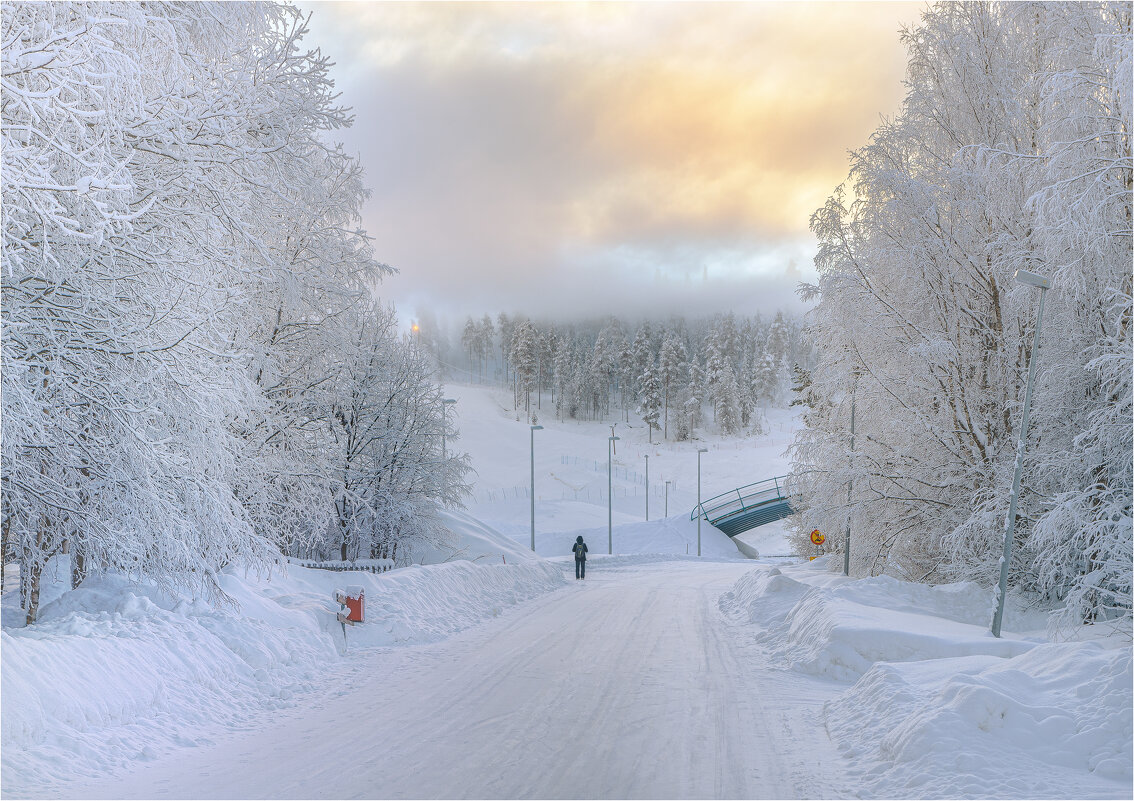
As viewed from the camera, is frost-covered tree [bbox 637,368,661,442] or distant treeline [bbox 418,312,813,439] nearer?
frost-covered tree [bbox 637,368,661,442]

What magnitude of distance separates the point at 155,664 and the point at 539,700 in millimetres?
4226

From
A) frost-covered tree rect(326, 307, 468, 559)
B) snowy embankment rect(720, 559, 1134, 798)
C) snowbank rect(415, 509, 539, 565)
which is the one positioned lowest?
snowbank rect(415, 509, 539, 565)

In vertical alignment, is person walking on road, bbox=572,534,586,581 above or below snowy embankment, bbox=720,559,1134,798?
below

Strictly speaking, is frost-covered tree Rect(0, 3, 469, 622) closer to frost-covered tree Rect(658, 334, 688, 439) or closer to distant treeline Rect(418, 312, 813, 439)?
distant treeline Rect(418, 312, 813, 439)

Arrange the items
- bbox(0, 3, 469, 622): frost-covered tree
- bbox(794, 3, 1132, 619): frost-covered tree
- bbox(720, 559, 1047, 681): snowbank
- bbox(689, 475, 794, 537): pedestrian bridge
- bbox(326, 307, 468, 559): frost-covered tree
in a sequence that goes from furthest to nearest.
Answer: bbox(689, 475, 794, 537): pedestrian bridge → bbox(326, 307, 468, 559): frost-covered tree → bbox(794, 3, 1132, 619): frost-covered tree → bbox(720, 559, 1047, 681): snowbank → bbox(0, 3, 469, 622): frost-covered tree

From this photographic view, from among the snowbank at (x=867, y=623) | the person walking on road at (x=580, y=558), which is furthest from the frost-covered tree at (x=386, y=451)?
the snowbank at (x=867, y=623)

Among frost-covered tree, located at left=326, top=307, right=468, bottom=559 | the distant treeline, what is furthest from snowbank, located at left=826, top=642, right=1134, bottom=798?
the distant treeline

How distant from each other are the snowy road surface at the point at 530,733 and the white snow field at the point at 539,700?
3cm

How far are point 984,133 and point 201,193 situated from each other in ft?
51.4

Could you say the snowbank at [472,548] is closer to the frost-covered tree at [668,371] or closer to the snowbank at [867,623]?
the snowbank at [867,623]

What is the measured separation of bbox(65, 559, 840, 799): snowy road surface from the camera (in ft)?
19.5

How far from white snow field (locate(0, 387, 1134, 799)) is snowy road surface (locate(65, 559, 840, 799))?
0.11ft

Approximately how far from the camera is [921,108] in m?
16.4

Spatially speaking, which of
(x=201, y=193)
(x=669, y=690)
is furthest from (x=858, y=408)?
(x=201, y=193)
